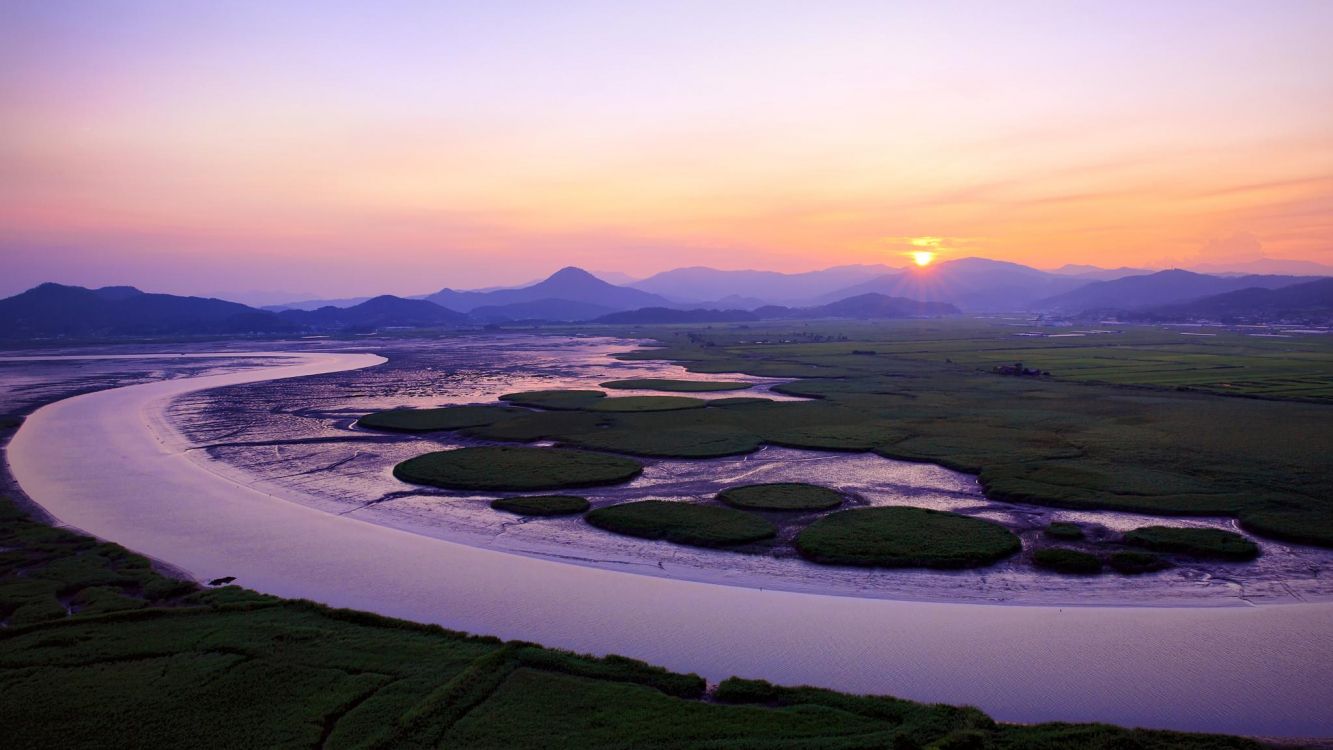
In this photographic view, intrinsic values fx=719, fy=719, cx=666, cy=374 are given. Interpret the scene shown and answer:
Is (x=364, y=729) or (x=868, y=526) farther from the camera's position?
(x=868, y=526)

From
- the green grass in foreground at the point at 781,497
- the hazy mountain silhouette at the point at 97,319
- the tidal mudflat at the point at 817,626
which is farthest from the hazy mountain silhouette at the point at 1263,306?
the hazy mountain silhouette at the point at 97,319

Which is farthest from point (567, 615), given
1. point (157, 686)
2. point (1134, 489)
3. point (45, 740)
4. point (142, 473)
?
point (142, 473)

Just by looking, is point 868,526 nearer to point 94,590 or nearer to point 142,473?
point 94,590

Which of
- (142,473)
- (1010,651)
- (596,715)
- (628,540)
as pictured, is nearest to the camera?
(596,715)

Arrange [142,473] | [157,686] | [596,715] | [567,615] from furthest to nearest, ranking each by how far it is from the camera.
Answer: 1. [142,473]
2. [567,615]
3. [157,686]
4. [596,715]

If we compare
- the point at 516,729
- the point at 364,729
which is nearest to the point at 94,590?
the point at 364,729

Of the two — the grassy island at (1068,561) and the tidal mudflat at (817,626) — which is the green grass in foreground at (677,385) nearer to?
the tidal mudflat at (817,626)

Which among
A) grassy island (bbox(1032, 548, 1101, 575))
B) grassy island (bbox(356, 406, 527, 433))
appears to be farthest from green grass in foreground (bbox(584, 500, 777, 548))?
grassy island (bbox(356, 406, 527, 433))
